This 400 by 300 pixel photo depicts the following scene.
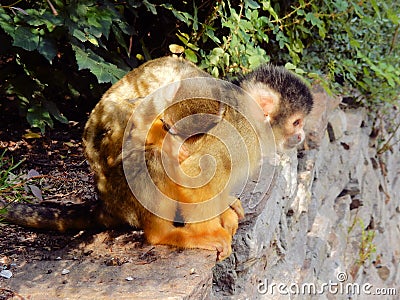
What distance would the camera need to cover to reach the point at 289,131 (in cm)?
259

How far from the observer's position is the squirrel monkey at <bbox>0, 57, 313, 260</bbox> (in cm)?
224

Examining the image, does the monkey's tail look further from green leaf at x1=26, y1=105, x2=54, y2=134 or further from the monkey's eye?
the monkey's eye

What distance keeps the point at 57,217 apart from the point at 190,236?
2.18ft

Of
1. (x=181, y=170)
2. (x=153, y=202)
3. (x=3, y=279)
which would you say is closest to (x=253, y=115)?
(x=181, y=170)

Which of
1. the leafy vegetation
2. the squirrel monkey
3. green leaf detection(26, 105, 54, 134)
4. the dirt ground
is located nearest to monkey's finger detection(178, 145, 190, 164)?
the squirrel monkey

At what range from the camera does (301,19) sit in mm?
4133

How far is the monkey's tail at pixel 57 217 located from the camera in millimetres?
2438

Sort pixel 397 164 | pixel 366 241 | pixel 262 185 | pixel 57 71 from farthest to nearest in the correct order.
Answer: pixel 397 164
pixel 366 241
pixel 57 71
pixel 262 185

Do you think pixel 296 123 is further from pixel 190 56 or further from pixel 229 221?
pixel 190 56

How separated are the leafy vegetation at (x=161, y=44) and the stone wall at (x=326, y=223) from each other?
456 mm

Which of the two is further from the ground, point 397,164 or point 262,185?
point 262,185

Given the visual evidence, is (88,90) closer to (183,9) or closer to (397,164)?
(183,9)

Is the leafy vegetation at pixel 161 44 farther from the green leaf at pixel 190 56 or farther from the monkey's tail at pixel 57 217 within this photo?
the monkey's tail at pixel 57 217

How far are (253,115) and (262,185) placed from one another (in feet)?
1.96
